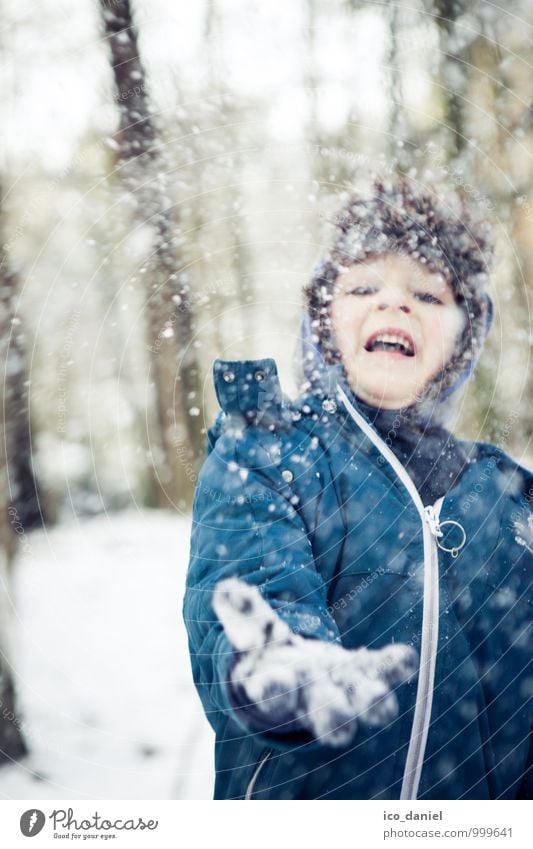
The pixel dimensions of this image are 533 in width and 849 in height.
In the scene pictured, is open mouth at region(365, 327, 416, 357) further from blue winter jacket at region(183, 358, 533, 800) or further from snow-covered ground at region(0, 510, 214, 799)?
snow-covered ground at region(0, 510, 214, 799)

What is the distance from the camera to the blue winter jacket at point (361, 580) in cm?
67

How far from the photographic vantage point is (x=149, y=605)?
0.85m

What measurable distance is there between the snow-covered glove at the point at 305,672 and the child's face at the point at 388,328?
26cm

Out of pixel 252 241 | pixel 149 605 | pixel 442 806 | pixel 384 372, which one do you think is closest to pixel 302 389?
pixel 384 372

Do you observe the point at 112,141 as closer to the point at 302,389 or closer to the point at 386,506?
the point at 302,389

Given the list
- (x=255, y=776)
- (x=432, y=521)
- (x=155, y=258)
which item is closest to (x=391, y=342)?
(x=432, y=521)

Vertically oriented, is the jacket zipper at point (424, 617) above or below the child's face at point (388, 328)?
below

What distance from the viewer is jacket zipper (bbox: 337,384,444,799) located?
28.4 inches

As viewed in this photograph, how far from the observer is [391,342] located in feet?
2.44

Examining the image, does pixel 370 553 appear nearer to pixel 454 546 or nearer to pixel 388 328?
pixel 454 546

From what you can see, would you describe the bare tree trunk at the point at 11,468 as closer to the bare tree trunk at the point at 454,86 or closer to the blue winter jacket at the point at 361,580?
the blue winter jacket at the point at 361,580

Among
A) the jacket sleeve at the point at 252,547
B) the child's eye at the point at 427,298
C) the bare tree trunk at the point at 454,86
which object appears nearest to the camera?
the jacket sleeve at the point at 252,547

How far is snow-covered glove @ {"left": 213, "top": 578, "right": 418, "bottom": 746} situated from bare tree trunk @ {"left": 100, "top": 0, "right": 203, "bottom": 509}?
0.20 m

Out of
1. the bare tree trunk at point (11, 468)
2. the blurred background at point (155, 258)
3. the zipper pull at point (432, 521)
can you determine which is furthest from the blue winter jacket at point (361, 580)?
the bare tree trunk at point (11, 468)
